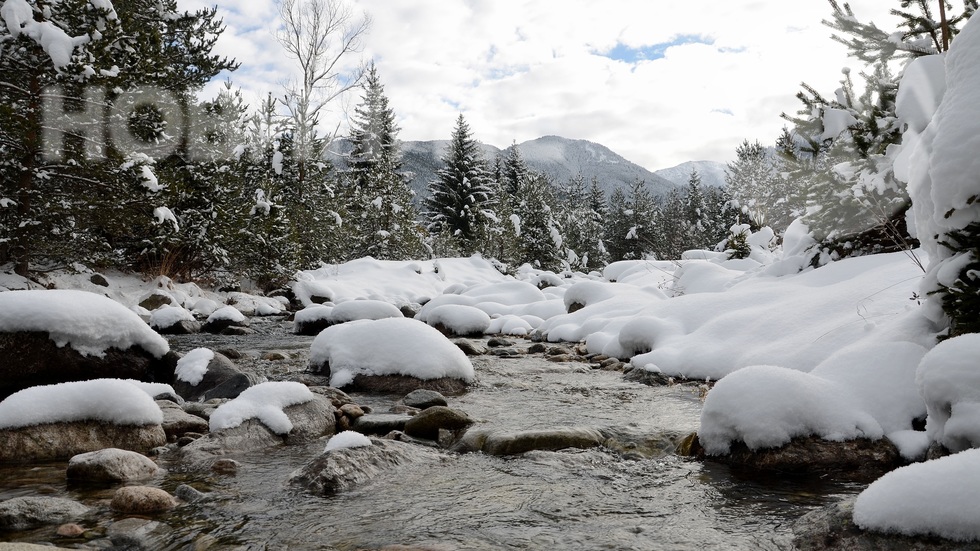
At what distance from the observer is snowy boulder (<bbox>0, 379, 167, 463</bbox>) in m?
3.93

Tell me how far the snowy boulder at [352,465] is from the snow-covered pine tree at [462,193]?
30094 mm

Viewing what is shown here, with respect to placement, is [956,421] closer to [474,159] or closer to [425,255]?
[425,255]

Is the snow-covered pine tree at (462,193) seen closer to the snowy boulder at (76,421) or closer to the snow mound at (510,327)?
the snow mound at (510,327)

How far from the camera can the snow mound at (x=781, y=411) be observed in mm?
3605

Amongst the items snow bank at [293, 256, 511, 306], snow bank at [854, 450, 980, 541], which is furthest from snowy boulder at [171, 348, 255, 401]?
snow bank at [293, 256, 511, 306]

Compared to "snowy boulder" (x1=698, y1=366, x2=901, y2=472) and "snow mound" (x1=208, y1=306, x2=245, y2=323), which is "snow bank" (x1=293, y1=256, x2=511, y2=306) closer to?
"snow mound" (x1=208, y1=306, x2=245, y2=323)

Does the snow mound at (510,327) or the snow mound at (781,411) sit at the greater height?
the snow mound at (781,411)

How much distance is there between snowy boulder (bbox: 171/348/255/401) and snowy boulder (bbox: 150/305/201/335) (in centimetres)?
585

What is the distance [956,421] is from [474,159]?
3279cm

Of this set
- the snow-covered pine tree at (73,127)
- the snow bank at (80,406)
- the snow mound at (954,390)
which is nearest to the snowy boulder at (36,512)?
the snow bank at (80,406)

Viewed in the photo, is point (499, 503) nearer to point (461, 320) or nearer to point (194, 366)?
point (194, 366)

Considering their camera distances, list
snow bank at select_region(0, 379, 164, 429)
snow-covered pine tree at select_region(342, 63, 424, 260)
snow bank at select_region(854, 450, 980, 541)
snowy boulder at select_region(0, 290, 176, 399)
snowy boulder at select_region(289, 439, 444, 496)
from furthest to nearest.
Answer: snow-covered pine tree at select_region(342, 63, 424, 260), snowy boulder at select_region(0, 290, 176, 399), snow bank at select_region(0, 379, 164, 429), snowy boulder at select_region(289, 439, 444, 496), snow bank at select_region(854, 450, 980, 541)

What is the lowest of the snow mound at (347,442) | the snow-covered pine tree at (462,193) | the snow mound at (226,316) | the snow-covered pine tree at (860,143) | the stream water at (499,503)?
the stream water at (499,503)

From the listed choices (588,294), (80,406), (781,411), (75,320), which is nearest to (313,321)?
(588,294)
